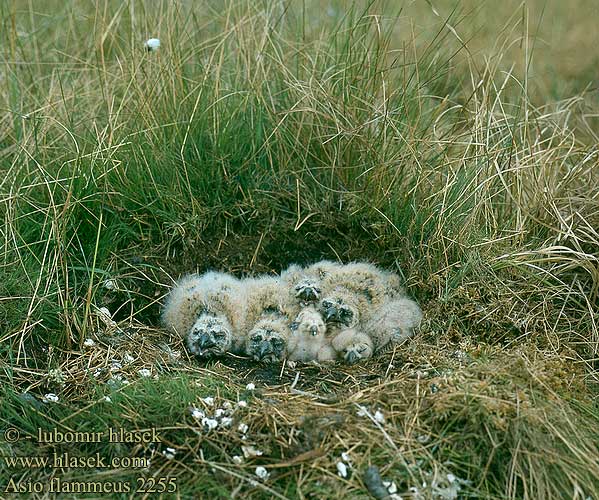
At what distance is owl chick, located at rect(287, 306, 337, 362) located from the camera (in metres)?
4.25

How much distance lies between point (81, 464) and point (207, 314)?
1085mm

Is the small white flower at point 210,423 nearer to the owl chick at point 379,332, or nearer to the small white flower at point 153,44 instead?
the owl chick at point 379,332

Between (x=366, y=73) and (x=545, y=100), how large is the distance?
2.37 metres

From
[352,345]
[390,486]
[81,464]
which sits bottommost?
[81,464]

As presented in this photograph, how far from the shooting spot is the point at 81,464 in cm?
355

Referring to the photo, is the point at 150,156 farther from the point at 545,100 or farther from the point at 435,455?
the point at 545,100

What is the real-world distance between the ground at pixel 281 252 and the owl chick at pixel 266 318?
95 mm

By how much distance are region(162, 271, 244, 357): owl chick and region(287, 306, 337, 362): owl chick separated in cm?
30

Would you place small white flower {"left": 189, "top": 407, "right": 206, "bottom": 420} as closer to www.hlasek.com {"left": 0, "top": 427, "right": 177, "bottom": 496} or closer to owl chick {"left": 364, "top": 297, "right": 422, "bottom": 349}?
www.hlasek.com {"left": 0, "top": 427, "right": 177, "bottom": 496}

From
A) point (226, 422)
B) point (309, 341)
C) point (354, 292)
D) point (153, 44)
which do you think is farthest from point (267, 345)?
point (153, 44)

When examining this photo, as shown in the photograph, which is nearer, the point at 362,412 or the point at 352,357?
the point at 362,412

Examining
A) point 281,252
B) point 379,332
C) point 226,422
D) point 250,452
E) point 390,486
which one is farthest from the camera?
point 281,252

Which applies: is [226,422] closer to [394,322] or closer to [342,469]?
[342,469]

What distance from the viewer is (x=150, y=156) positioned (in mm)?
4816
